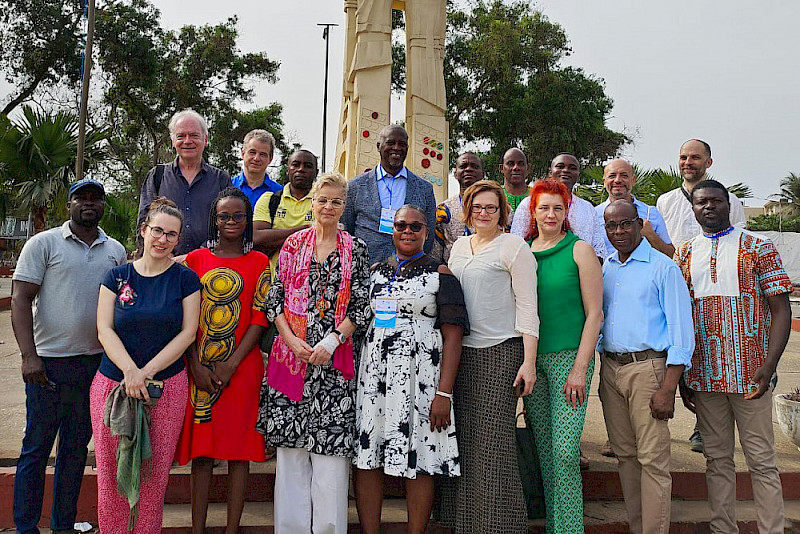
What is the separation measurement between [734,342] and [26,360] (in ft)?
11.5

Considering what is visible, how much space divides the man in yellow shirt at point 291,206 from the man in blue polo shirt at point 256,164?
13 centimetres

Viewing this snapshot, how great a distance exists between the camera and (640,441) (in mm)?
2973

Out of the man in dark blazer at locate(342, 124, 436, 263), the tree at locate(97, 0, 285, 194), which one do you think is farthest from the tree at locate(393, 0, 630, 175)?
the man in dark blazer at locate(342, 124, 436, 263)

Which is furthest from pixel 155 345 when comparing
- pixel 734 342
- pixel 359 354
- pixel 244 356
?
pixel 734 342

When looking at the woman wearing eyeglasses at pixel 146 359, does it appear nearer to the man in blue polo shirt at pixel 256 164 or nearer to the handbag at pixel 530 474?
the man in blue polo shirt at pixel 256 164

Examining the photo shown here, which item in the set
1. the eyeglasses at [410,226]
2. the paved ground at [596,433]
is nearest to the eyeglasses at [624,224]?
the eyeglasses at [410,226]

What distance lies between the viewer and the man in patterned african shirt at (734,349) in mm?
3055

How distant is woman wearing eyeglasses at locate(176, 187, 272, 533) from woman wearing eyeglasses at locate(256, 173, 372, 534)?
0.08 metres

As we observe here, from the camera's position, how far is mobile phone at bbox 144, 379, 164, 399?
2730 millimetres

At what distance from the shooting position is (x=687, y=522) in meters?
3.46

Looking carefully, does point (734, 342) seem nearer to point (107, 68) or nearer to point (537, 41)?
point (537, 41)

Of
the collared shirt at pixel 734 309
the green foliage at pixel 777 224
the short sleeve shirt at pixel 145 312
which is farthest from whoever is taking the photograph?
the green foliage at pixel 777 224

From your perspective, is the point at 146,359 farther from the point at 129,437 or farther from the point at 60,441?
the point at 60,441

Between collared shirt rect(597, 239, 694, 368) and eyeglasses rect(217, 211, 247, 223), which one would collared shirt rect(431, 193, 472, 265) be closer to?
collared shirt rect(597, 239, 694, 368)
